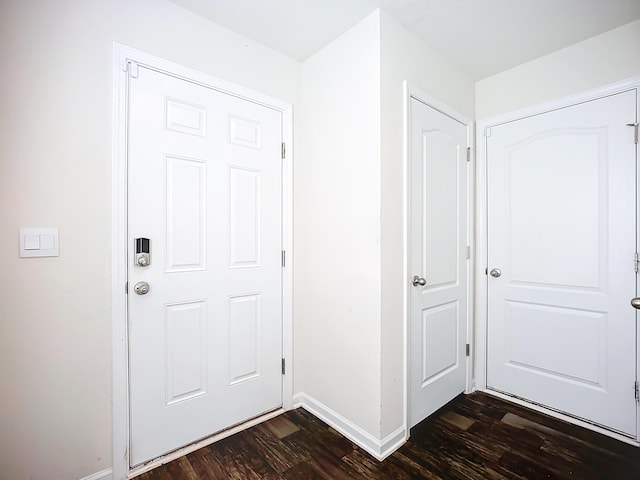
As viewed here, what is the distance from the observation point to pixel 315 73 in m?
2.11

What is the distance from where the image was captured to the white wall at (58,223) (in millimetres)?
1278

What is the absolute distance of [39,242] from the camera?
4.36ft

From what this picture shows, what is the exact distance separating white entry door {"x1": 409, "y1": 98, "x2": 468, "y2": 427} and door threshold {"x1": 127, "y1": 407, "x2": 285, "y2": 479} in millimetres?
942

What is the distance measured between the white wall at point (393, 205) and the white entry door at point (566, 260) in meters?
1.02

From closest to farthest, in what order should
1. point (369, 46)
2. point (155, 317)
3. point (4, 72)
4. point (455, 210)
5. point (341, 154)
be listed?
point (4, 72) → point (155, 317) → point (369, 46) → point (341, 154) → point (455, 210)

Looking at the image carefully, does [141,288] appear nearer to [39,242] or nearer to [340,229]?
[39,242]

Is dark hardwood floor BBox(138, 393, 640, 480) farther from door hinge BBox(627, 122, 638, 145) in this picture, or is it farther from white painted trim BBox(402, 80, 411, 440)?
door hinge BBox(627, 122, 638, 145)

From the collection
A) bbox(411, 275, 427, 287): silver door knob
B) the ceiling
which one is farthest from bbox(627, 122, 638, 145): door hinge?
bbox(411, 275, 427, 287): silver door knob

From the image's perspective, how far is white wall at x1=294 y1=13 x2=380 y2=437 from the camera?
69.1 inches

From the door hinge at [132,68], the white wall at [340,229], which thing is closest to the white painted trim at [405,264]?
the white wall at [340,229]

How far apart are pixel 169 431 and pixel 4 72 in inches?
71.8

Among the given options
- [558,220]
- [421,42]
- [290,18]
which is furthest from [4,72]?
[558,220]

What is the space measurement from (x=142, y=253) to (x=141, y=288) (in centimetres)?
18

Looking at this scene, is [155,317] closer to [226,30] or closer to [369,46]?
[226,30]
